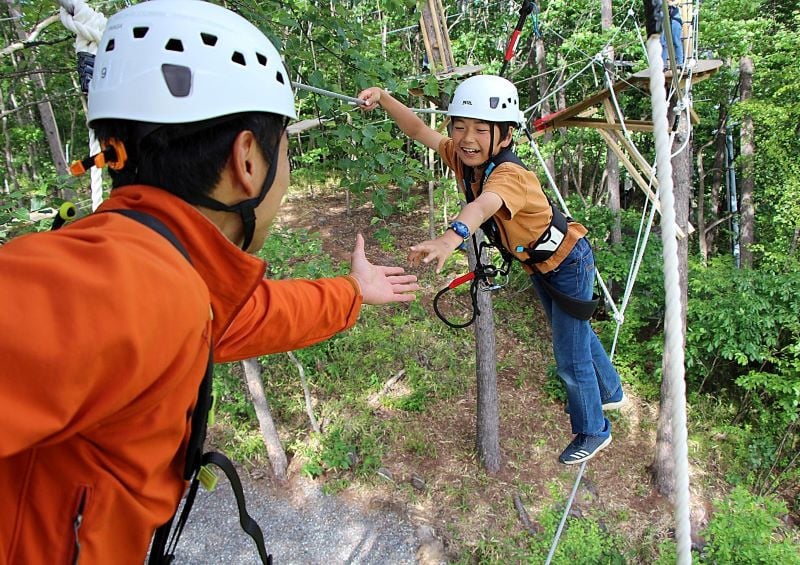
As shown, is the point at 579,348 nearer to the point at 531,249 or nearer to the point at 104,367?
the point at 531,249

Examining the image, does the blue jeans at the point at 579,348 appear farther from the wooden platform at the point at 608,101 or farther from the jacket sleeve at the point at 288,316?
the wooden platform at the point at 608,101

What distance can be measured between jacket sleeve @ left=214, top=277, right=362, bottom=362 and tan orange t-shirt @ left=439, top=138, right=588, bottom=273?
0.77 meters

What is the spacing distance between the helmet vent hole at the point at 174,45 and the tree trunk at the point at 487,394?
14.5 ft

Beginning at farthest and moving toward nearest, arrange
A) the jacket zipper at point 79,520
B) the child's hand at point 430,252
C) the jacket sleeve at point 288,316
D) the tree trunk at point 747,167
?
the tree trunk at point 747,167 → the child's hand at point 430,252 → the jacket sleeve at point 288,316 → the jacket zipper at point 79,520

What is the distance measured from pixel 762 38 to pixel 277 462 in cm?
1068

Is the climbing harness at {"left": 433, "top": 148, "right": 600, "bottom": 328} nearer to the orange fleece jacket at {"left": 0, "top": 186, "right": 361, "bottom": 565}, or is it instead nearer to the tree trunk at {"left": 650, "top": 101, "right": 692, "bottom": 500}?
the orange fleece jacket at {"left": 0, "top": 186, "right": 361, "bottom": 565}

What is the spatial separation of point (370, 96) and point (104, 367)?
1991 millimetres

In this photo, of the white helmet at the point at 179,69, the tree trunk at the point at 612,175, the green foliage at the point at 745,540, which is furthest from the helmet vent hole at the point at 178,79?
the tree trunk at the point at 612,175

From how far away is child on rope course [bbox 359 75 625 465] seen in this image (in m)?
1.96

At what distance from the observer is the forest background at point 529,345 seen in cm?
317

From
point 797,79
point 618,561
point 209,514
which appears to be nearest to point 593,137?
point 797,79

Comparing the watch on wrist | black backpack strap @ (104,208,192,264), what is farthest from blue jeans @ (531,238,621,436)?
black backpack strap @ (104,208,192,264)

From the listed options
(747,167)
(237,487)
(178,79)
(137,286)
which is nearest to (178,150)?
(178,79)

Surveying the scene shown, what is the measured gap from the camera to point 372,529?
4758mm
